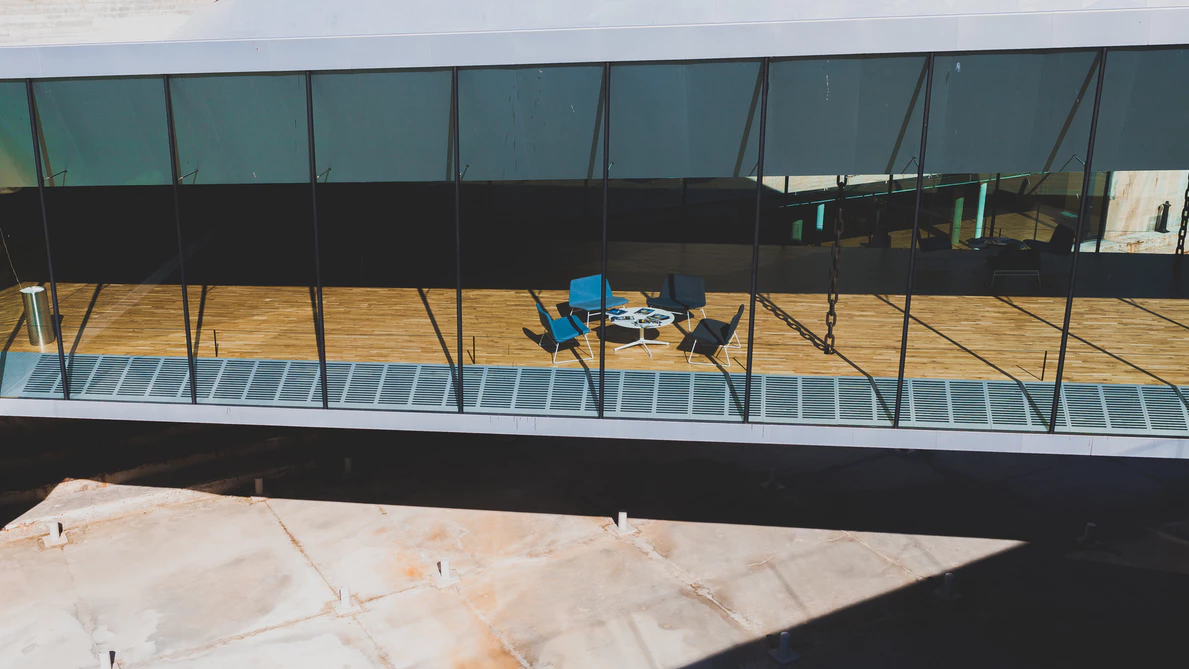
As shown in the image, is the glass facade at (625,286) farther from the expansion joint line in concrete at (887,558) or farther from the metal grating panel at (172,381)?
the expansion joint line in concrete at (887,558)

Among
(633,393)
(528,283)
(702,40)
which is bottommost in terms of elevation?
(633,393)

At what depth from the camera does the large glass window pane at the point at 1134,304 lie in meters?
9.72

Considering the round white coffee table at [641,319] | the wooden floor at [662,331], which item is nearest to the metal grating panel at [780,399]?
the wooden floor at [662,331]

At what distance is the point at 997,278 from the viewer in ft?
56.3

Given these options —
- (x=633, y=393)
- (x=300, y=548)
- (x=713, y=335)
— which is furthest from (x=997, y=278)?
(x=300, y=548)

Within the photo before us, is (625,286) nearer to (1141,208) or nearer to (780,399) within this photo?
(780,399)

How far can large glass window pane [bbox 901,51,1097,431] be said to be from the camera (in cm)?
979

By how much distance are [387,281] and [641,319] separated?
215 inches

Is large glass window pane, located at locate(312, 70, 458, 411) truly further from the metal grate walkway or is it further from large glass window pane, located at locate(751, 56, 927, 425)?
large glass window pane, located at locate(751, 56, 927, 425)

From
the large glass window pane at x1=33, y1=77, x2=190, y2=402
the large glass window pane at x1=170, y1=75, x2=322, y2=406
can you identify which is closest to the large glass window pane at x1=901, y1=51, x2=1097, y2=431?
the large glass window pane at x1=170, y1=75, x2=322, y2=406

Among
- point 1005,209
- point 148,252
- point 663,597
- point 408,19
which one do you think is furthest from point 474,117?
point 1005,209

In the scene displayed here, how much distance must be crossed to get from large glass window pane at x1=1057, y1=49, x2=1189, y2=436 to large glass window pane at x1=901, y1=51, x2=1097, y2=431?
30cm

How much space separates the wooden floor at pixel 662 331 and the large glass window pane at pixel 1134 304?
0.05 metres

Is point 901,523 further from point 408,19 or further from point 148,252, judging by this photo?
point 148,252
